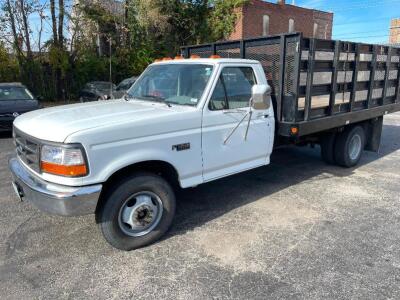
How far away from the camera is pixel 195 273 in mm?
3334

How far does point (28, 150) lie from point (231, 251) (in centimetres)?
236

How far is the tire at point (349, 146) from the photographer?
21.0 feet

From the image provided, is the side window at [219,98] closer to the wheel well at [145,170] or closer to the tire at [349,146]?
the wheel well at [145,170]

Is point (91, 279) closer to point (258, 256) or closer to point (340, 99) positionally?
point (258, 256)

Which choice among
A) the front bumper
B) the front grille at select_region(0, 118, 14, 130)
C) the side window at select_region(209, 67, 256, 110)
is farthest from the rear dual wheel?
the front grille at select_region(0, 118, 14, 130)

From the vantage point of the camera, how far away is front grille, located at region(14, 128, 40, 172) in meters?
3.38

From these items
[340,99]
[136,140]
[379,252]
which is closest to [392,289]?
[379,252]

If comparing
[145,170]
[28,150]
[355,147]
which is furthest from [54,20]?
[145,170]

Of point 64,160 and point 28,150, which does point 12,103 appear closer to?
point 28,150

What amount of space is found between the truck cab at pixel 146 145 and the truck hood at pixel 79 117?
0.04 ft

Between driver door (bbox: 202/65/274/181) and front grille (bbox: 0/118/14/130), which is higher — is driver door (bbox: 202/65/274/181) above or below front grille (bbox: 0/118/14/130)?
above

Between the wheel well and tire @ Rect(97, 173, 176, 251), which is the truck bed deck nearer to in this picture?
the wheel well

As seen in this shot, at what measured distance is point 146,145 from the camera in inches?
138

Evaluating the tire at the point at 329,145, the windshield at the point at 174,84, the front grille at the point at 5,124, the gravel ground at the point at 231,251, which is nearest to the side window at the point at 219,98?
the windshield at the point at 174,84
